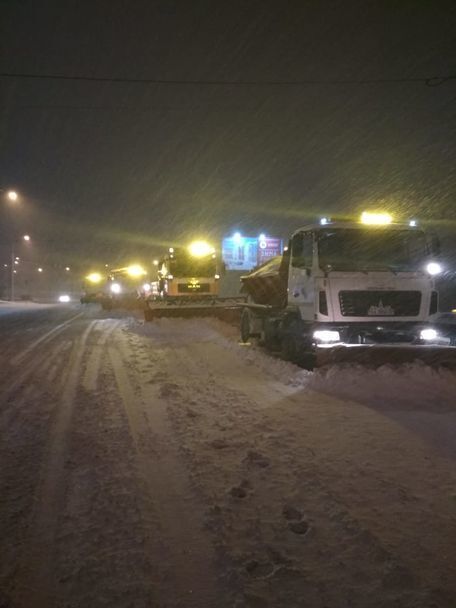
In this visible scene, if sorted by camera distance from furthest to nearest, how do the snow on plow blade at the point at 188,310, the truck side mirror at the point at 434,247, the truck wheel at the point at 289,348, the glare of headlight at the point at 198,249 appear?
1. the glare of headlight at the point at 198,249
2. the snow on plow blade at the point at 188,310
3. the truck wheel at the point at 289,348
4. the truck side mirror at the point at 434,247

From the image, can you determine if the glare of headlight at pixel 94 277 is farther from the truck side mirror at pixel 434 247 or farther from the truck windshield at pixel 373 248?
the truck side mirror at pixel 434 247

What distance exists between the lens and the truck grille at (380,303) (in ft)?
31.8

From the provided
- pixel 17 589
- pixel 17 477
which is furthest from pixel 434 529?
pixel 17 477

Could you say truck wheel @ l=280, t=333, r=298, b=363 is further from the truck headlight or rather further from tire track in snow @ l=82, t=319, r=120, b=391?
tire track in snow @ l=82, t=319, r=120, b=391

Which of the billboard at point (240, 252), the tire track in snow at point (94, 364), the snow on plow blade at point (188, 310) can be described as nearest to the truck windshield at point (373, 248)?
the tire track in snow at point (94, 364)

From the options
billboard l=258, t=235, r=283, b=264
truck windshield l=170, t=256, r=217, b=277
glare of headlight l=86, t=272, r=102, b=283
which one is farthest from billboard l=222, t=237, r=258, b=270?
truck windshield l=170, t=256, r=217, b=277

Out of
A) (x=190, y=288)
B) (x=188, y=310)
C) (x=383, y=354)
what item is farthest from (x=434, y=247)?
(x=190, y=288)

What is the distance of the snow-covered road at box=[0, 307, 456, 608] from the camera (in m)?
3.09

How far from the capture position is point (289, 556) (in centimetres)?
338

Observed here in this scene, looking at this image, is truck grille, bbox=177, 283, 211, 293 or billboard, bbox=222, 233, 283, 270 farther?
billboard, bbox=222, 233, 283, 270

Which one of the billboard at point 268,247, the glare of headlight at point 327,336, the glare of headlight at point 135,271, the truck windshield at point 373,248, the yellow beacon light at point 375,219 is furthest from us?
the billboard at point 268,247

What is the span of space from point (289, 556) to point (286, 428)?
2.79m

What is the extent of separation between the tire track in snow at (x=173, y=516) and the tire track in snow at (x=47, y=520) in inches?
25.1

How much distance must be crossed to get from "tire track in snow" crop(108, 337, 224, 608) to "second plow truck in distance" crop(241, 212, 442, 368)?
384cm
